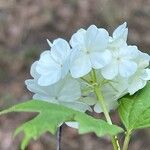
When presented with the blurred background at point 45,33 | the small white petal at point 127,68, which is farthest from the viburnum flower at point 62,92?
the blurred background at point 45,33

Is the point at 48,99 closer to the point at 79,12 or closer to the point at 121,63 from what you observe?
the point at 121,63

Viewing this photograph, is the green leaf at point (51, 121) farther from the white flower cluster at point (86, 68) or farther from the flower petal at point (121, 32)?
the flower petal at point (121, 32)

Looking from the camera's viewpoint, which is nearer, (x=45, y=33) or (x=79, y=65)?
(x=79, y=65)

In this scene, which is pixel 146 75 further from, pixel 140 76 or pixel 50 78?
pixel 50 78

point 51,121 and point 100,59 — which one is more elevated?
point 100,59

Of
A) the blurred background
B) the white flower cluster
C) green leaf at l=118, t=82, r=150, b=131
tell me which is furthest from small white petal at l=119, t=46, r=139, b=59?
the blurred background

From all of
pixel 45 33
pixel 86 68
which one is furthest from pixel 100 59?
pixel 45 33

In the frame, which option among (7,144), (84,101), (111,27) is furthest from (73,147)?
(84,101)
